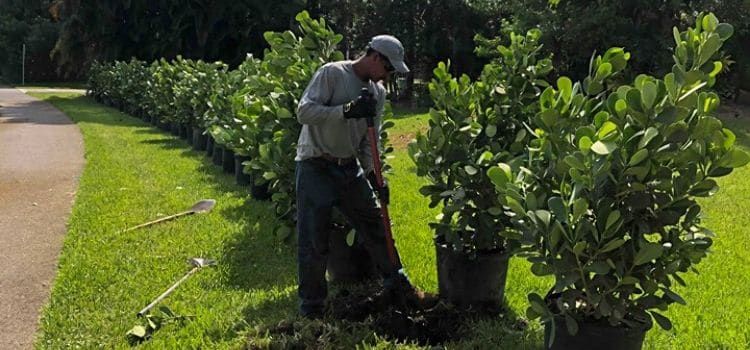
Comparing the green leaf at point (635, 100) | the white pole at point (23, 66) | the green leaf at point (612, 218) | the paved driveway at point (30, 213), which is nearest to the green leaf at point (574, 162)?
the green leaf at point (612, 218)

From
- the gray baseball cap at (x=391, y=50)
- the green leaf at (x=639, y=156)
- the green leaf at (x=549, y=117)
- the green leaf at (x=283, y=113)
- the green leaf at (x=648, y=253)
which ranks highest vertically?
the gray baseball cap at (x=391, y=50)

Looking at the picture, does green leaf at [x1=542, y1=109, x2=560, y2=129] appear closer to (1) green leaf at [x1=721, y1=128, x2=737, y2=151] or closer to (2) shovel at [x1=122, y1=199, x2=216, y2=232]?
(1) green leaf at [x1=721, y1=128, x2=737, y2=151]

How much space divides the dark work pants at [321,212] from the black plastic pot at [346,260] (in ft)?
2.01

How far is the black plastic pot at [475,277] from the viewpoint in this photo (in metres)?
4.45

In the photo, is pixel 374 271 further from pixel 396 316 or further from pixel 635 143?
pixel 635 143

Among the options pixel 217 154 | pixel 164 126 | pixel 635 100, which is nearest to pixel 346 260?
pixel 635 100

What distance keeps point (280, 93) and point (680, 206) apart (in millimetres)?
3435

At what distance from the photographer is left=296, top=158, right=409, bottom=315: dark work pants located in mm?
4312

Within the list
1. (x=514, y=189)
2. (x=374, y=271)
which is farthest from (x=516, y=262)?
(x=514, y=189)

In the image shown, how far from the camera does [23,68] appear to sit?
137ft

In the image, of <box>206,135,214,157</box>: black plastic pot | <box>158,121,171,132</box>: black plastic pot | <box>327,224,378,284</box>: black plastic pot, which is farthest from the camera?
<box>158,121,171,132</box>: black plastic pot

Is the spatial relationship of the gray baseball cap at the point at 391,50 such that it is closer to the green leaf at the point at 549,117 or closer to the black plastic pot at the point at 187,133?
the green leaf at the point at 549,117

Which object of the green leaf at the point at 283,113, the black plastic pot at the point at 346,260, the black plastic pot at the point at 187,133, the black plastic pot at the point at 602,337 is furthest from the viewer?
the black plastic pot at the point at 187,133

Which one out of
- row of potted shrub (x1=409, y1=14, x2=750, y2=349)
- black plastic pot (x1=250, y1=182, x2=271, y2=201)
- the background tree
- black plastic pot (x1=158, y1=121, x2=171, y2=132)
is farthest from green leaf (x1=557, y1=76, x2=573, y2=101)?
the background tree
